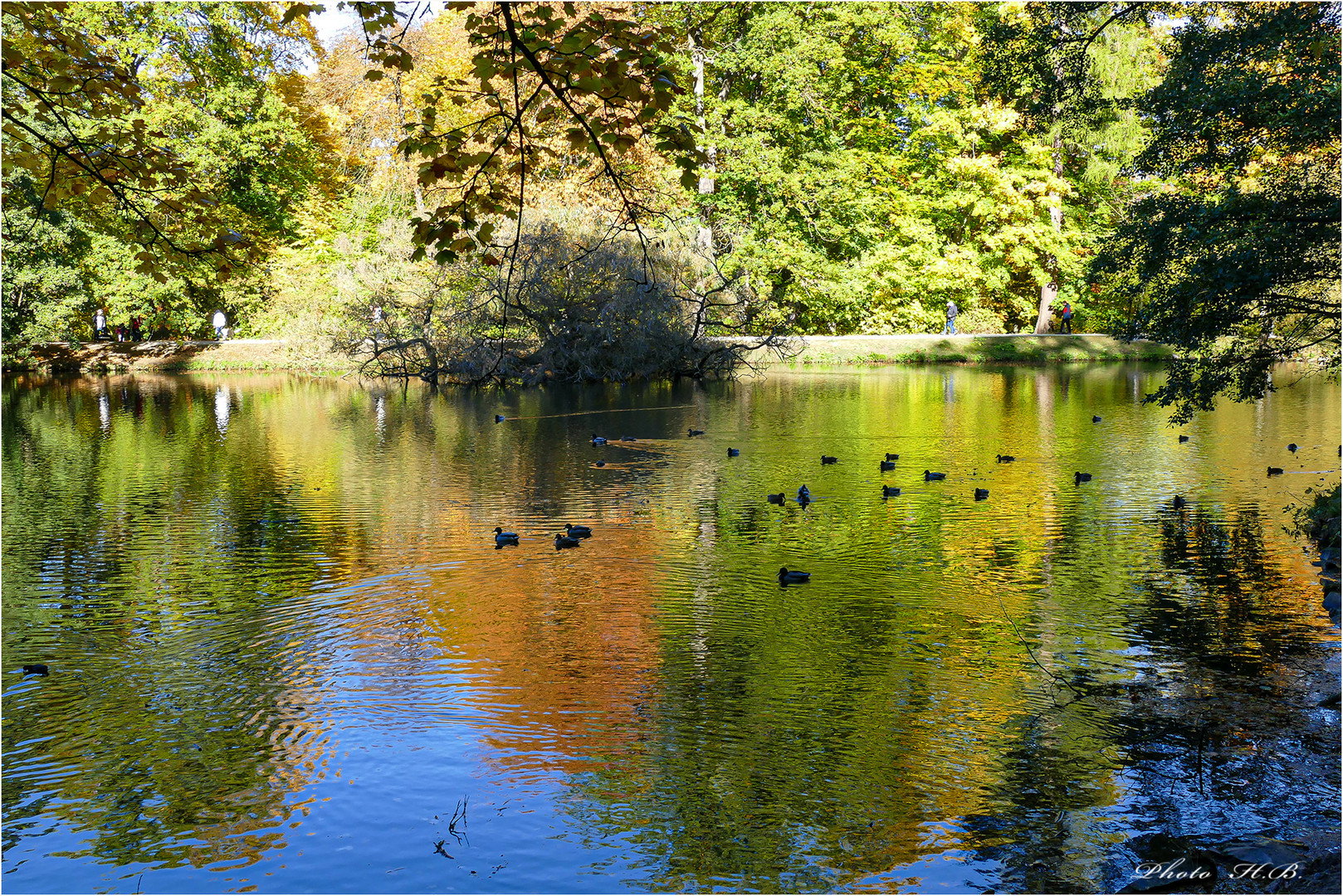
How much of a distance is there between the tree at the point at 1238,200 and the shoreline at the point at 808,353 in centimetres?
2181

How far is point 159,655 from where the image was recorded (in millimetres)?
7590

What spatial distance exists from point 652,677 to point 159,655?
11.1 ft

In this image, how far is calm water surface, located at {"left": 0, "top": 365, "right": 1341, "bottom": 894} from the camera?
500 centimetres

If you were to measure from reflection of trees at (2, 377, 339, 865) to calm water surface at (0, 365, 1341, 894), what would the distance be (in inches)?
1.2

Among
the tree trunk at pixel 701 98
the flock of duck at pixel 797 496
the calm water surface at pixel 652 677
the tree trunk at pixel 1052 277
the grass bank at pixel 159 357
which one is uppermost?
the tree trunk at pixel 701 98

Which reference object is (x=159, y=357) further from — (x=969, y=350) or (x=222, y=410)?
(x=969, y=350)

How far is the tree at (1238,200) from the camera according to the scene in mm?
11016

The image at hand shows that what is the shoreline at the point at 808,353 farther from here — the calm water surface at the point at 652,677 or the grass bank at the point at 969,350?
the calm water surface at the point at 652,677

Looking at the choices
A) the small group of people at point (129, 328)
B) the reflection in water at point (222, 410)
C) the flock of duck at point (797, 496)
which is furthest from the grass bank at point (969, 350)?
the small group of people at point (129, 328)

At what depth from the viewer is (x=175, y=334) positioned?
43406 mm

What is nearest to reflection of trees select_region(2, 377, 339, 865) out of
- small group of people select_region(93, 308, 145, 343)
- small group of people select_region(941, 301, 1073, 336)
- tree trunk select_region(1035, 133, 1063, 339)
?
small group of people select_region(93, 308, 145, 343)

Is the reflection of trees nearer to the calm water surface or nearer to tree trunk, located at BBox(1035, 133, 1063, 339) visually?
the calm water surface

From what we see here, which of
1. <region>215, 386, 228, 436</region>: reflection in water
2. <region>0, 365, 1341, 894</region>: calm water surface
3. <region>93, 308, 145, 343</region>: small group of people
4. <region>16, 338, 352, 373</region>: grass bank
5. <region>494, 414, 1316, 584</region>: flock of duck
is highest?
Result: <region>93, 308, 145, 343</region>: small group of people

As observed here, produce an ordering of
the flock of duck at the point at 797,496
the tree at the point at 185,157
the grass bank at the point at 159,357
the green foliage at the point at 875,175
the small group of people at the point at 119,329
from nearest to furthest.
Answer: the flock of duck at the point at 797,496 → the tree at the point at 185,157 → the green foliage at the point at 875,175 → the grass bank at the point at 159,357 → the small group of people at the point at 119,329
